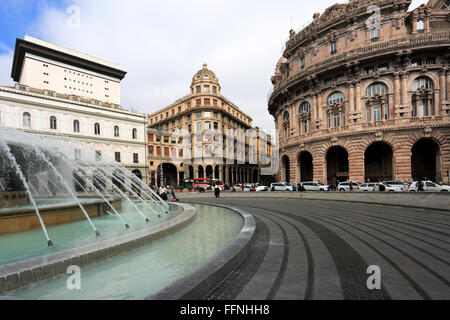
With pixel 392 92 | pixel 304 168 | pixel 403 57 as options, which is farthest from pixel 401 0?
pixel 304 168

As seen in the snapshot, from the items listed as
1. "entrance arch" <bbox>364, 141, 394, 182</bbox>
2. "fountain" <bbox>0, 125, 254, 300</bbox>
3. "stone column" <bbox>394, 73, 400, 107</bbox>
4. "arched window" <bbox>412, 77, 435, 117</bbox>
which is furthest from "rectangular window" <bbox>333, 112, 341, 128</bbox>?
"fountain" <bbox>0, 125, 254, 300</bbox>

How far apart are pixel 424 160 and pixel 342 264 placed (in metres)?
33.9

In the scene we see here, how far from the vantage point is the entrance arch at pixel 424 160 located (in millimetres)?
27156

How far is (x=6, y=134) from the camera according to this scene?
7426mm

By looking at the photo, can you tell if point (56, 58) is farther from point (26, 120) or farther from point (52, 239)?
point (52, 239)

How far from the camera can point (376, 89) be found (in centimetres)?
2788

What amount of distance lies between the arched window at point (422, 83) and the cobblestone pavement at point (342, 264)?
27.5m

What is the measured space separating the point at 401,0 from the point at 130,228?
4013 cm

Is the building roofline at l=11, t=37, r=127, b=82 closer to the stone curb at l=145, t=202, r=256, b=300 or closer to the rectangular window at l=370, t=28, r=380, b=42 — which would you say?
the rectangular window at l=370, t=28, r=380, b=42

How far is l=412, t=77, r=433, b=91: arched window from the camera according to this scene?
26.0m

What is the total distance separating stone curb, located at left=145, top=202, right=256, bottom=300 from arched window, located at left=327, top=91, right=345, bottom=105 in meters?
31.4

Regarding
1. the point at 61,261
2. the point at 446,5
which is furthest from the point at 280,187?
the point at 446,5

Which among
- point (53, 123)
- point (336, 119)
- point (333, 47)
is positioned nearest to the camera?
point (336, 119)
